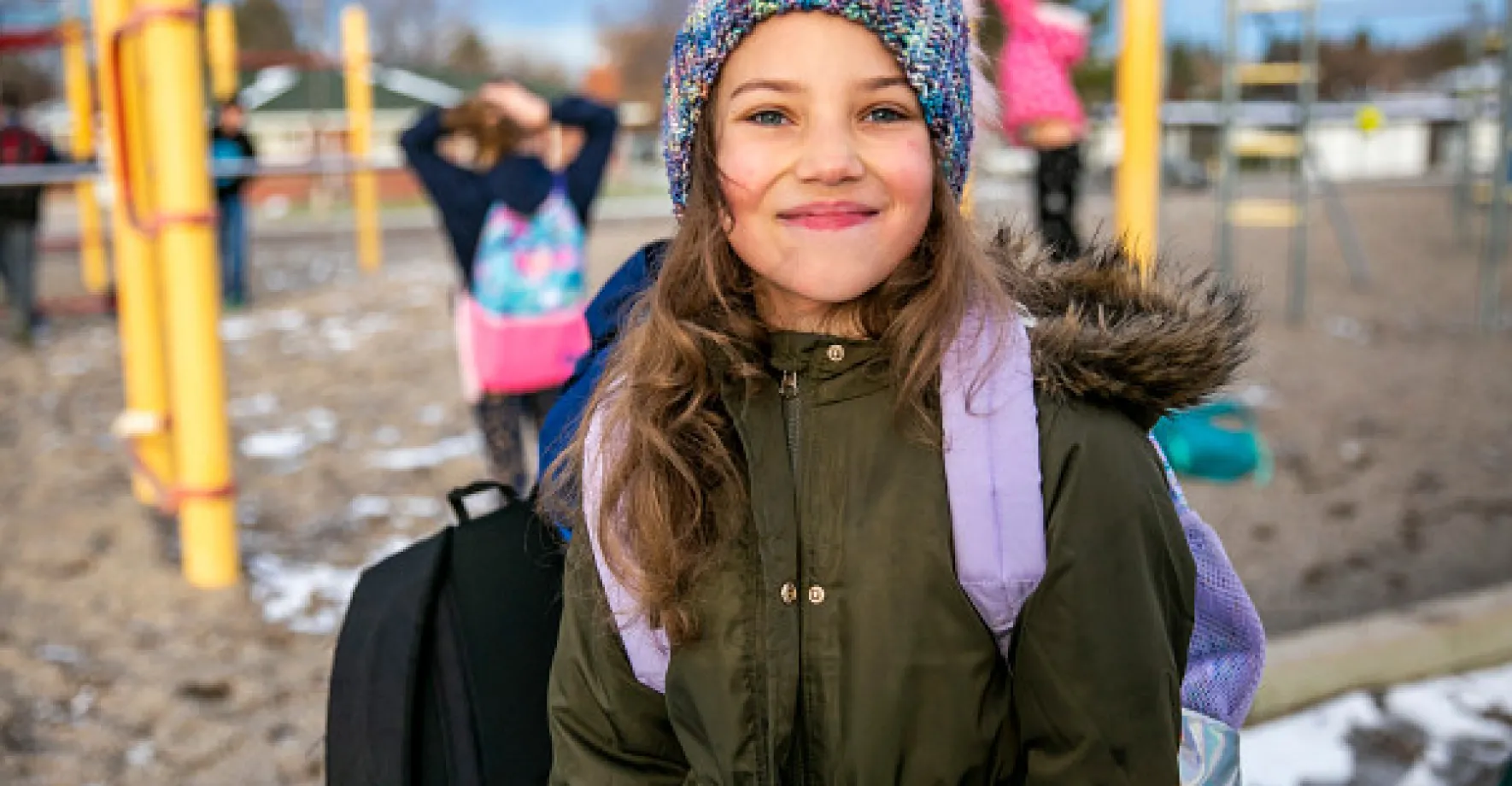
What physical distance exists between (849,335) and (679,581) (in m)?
0.30

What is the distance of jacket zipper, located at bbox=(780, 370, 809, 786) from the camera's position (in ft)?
3.94

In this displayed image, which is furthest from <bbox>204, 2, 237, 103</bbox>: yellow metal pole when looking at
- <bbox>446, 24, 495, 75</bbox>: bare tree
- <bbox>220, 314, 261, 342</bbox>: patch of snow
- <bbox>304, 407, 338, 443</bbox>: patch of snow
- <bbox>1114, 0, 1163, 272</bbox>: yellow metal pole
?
<bbox>446, 24, 495, 75</bbox>: bare tree

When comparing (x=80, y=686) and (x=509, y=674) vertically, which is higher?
(x=509, y=674)

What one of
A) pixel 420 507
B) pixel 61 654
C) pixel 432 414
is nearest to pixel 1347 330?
pixel 432 414

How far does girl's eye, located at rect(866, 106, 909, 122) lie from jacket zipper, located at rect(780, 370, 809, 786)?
10.3 inches

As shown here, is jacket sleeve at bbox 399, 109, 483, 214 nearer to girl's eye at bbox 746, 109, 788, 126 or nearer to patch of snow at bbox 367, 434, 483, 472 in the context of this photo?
patch of snow at bbox 367, 434, 483, 472

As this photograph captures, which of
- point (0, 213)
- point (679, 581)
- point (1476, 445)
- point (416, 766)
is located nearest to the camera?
point (679, 581)

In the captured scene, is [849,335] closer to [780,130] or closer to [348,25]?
[780,130]

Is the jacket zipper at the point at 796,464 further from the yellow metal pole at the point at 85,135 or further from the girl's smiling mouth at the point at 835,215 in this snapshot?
the yellow metal pole at the point at 85,135

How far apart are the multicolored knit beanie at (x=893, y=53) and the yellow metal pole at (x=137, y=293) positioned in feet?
9.26

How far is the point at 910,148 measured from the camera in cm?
127

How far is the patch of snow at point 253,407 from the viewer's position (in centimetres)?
600

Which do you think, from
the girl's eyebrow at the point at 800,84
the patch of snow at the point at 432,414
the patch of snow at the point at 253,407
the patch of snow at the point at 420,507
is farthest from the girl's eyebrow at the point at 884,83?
the patch of snow at the point at 253,407

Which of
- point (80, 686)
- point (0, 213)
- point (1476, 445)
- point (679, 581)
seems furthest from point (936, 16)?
point (0, 213)
